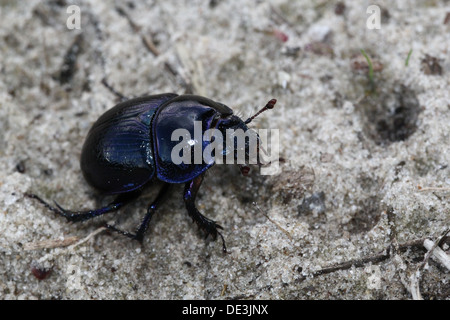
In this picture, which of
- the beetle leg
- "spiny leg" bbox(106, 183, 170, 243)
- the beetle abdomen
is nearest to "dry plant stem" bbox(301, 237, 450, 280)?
the beetle leg

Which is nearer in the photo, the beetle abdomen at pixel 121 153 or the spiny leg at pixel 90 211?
the beetle abdomen at pixel 121 153

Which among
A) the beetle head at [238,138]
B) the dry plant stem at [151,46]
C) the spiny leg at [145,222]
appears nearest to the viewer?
the beetle head at [238,138]

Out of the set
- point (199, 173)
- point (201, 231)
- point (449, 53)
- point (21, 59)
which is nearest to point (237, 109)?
point (199, 173)

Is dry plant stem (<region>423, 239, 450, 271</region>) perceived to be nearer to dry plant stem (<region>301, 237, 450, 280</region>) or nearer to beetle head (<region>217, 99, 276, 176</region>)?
dry plant stem (<region>301, 237, 450, 280</region>)

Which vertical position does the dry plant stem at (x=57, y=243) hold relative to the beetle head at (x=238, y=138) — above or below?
below

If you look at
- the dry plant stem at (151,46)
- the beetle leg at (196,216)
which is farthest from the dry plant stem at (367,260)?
the dry plant stem at (151,46)

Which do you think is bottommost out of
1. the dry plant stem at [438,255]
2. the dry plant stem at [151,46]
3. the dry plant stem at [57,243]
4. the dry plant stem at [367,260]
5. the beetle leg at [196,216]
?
the dry plant stem at [57,243]

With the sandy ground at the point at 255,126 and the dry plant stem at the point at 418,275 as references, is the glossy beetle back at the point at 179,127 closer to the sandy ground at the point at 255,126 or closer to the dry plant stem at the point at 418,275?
the sandy ground at the point at 255,126

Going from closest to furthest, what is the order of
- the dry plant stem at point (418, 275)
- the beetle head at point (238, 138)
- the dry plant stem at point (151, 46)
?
1. the dry plant stem at point (418, 275)
2. the beetle head at point (238, 138)
3. the dry plant stem at point (151, 46)
